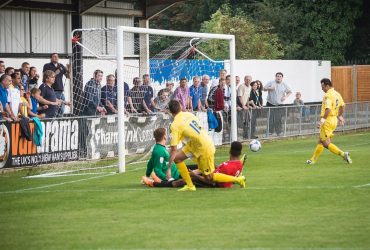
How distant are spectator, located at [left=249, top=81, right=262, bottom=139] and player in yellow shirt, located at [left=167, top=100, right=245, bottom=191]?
1313cm

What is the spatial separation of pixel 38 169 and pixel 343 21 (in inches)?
1438

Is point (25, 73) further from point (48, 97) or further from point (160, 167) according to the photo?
point (160, 167)

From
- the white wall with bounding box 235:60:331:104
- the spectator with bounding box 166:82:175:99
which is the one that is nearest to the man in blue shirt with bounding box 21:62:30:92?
the spectator with bounding box 166:82:175:99

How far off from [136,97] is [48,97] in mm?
2496

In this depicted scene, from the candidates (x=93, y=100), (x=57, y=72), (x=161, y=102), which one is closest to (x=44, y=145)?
(x=93, y=100)

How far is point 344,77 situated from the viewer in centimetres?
4544

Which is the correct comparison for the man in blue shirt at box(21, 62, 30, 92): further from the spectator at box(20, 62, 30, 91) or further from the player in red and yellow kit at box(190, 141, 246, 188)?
the player in red and yellow kit at box(190, 141, 246, 188)

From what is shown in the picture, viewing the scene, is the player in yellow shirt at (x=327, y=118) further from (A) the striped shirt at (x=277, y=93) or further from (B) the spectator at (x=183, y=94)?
(A) the striped shirt at (x=277, y=93)

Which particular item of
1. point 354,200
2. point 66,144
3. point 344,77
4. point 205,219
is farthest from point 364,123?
point 205,219

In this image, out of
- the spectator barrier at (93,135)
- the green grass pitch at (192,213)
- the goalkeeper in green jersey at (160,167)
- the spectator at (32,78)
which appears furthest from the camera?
the spectator at (32,78)

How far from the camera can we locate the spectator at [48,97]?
900 inches

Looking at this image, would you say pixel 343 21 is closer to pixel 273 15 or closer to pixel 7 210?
pixel 273 15

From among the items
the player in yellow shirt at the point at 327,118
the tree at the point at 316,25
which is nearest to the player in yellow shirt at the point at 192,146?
the player in yellow shirt at the point at 327,118

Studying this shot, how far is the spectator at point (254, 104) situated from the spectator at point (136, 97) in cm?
603
